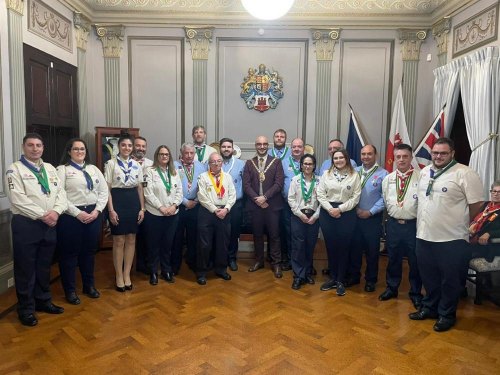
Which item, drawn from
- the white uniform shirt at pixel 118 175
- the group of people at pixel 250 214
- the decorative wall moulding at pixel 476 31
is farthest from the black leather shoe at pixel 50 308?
the decorative wall moulding at pixel 476 31

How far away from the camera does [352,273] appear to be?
4332 mm

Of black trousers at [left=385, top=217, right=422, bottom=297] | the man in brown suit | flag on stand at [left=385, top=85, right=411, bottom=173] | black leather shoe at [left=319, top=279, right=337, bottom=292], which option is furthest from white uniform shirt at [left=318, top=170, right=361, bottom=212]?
flag on stand at [left=385, top=85, right=411, bottom=173]

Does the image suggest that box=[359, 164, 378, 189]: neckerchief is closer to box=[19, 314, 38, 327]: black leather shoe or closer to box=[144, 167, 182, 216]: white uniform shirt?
box=[144, 167, 182, 216]: white uniform shirt

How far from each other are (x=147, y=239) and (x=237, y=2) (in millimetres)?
3679

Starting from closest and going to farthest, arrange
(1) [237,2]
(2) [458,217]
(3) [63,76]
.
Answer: (2) [458,217], (3) [63,76], (1) [237,2]

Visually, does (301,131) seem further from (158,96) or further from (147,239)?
(147,239)

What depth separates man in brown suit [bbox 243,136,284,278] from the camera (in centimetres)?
451

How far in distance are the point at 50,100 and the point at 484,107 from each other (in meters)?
4.98

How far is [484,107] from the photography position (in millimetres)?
4457

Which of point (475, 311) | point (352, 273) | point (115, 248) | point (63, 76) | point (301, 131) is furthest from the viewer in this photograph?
point (301, 131)

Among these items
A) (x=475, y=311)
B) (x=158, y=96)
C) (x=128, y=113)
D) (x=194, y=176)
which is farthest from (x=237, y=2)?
(x=475, y=311)

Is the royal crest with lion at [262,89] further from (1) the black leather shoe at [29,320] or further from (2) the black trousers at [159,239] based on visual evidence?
(1) the black leather shoe at [29,320]

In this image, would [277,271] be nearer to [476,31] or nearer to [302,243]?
[302,243]

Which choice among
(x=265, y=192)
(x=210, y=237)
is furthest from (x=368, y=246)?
(x=210, y=237)
